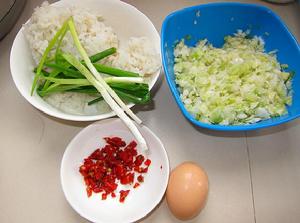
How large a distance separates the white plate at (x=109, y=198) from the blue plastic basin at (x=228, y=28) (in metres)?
0.19

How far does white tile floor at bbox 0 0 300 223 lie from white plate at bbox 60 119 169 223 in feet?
0.20

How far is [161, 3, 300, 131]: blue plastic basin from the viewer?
984mm

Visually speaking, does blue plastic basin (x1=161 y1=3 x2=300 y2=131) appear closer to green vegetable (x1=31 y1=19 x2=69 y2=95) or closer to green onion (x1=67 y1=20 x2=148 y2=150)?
green onion (x1=67 y1=20 x2=148 y2=150)

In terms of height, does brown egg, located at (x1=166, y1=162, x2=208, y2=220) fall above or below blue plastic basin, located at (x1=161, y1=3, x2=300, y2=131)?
below

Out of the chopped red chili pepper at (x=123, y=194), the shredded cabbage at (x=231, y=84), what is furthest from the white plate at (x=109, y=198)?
the shredded cabbage at (x=231, y=84)

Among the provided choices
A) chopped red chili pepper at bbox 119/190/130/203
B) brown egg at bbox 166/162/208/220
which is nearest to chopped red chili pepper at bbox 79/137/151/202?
chopped red chili pepper at bbox 119/190/130/203

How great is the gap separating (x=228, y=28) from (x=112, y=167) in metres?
0.56

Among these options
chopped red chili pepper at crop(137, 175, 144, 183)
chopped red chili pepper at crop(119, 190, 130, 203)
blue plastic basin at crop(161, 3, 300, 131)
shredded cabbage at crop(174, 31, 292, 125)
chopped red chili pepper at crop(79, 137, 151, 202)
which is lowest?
chopped red chili pepper at crop(119, 190, 130, 203)

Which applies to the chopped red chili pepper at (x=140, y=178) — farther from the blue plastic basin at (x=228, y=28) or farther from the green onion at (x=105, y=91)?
the blue plastic basin at (x=228, y=28)

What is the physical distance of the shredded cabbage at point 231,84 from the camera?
0.96 meters

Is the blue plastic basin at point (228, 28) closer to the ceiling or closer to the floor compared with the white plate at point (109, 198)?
closer to the ceiling

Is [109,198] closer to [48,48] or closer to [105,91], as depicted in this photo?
[105,91]

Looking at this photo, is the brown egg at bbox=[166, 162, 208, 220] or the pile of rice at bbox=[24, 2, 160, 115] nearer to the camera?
the brown egg at bbox=[166, 162, 208, 220]

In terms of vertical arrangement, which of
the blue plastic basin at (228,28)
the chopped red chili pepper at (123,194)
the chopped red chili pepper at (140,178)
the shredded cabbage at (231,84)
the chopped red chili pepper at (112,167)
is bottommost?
the chopped red chili pepper at (123,194)
